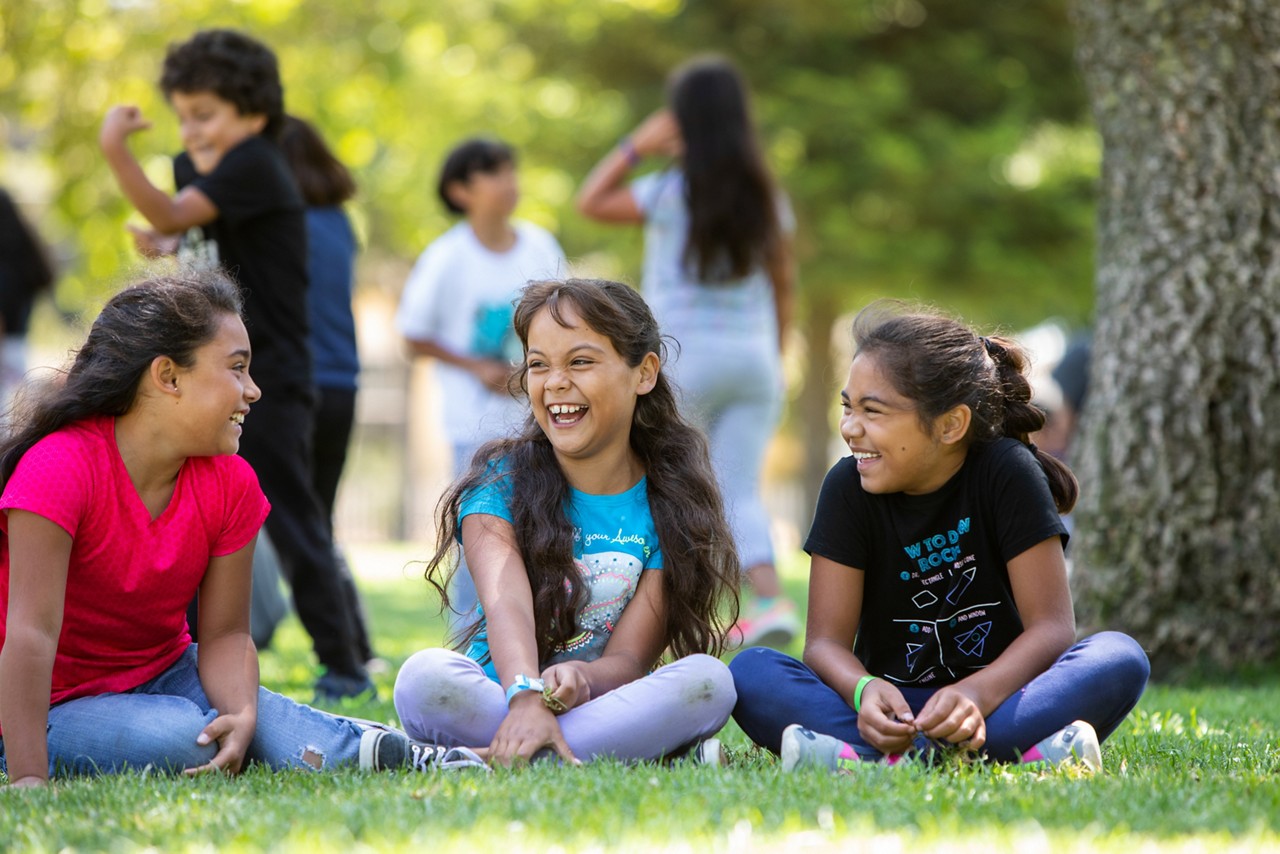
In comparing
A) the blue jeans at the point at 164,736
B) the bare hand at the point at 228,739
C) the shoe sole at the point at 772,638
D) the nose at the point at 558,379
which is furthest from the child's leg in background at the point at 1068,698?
the shoe sole at the point at 772,638

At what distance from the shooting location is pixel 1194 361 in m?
5.61

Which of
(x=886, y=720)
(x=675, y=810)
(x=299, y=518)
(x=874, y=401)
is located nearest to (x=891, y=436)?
(x=874, y=401)

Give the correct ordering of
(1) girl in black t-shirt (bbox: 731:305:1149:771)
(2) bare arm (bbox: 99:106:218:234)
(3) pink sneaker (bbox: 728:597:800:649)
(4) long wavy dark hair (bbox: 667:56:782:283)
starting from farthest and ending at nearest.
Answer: (4) long wavy dark hair (bbox: 667:56:782:283)
(3) pink sneaker (bbox: 728:597:800:649)
(2) bare arm (bbox: 99:106:218:234)
(1) girl in black t-shirt (bbox: 731:305:1149:771)

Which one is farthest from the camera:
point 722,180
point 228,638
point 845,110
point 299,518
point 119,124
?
point 845,110

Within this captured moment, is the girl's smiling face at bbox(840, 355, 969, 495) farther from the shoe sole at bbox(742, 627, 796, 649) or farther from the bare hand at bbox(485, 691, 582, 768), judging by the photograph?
the shoe sole at bbox(742, 627, 796, 649)

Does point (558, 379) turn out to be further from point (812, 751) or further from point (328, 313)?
point (328, 313)

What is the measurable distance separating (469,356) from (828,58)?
33.0ft

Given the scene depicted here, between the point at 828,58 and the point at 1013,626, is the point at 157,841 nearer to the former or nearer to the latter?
the point at 1013,626

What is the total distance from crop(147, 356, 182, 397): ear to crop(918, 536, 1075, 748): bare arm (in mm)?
1925

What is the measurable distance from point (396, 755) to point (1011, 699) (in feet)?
4.73

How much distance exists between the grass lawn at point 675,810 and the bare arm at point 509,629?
0.17 metres

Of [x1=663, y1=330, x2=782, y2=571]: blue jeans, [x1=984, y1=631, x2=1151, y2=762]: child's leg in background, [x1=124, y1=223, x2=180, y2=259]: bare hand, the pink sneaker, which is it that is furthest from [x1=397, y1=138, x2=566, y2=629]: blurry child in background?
[x1=984, y1=631, x2=1151, y2=762]: child's leg in background

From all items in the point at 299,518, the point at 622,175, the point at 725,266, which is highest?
the point at 622,175

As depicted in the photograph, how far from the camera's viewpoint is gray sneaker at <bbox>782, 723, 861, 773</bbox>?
3434 mm
